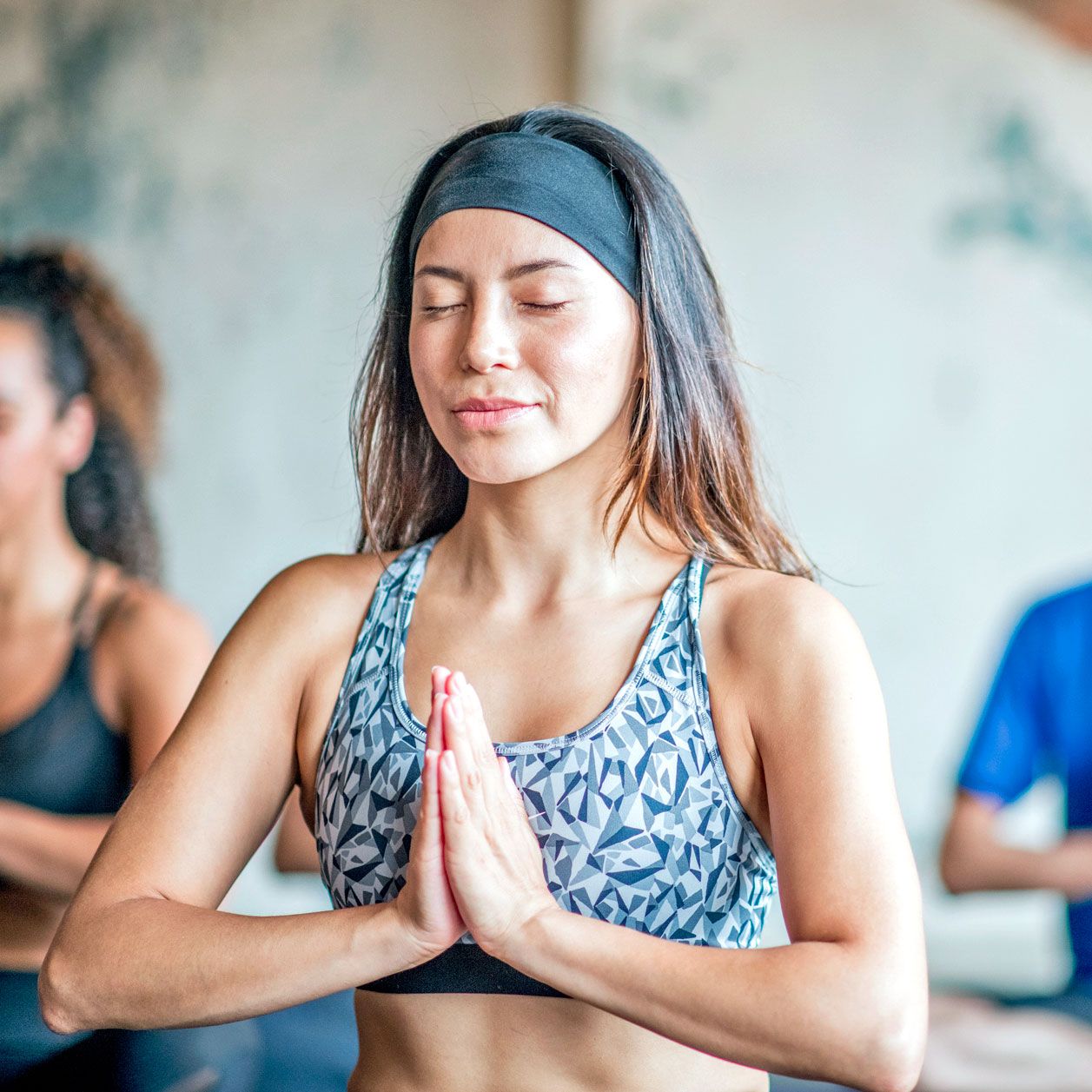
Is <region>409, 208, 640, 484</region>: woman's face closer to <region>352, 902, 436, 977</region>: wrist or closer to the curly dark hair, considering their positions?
<region>352, 902, 436, 977</region>: wrist

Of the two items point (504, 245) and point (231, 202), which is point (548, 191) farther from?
point (231, 202)

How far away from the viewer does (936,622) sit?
9.27 feet

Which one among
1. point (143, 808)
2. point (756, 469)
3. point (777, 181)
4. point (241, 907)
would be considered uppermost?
point (777, 181)

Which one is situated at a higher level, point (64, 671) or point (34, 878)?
point (64, 671)

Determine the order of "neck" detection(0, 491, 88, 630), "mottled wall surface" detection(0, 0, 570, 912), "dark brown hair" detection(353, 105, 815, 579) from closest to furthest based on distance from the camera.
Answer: "dark brown hair" detection(353, 105, 815, 579), "neck" detection(0, 491, 88, 630), "mottled wall surface" detection(0, 0, 570, 912)

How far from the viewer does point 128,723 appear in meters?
2.08

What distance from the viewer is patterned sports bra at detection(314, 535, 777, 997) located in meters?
1.06

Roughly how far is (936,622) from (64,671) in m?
1.75

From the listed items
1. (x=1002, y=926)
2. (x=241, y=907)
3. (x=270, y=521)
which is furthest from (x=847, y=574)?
(x=241, y=907)

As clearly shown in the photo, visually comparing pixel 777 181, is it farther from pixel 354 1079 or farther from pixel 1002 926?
pixel 354 1079

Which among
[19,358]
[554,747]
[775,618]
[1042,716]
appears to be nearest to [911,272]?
[1042,716]

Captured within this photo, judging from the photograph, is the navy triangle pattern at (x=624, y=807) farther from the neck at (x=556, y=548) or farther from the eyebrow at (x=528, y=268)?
the eyebrow at (x=528, y=268)

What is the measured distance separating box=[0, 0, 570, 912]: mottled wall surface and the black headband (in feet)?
5.90

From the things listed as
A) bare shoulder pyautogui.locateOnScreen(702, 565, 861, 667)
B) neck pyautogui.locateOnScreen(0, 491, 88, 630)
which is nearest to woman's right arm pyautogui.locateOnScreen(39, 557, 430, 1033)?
bare shoulder pyautogui.locateOnScreen(702, 565, 861, 667)
